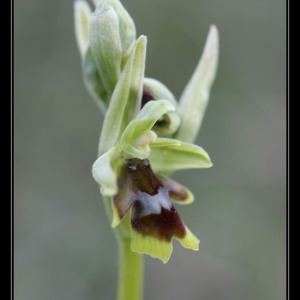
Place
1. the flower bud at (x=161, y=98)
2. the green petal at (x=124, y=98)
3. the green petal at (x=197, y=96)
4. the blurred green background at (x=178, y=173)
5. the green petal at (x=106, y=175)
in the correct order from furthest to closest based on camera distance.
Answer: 1. the blurred green background at (x=178, y=173)
2. the green petal at (x=197, y=96)
3. the flower bud at (x=161, y=98)
4. the green petal at (x=124, y=98)
5. the green petal at (x=106, y=175)

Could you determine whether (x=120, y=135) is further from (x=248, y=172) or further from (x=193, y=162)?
(x=248, y=172)

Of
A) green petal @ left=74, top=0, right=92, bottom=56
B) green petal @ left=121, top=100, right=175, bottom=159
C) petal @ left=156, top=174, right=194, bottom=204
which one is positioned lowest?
petal @ left=156, top=174, right=194, bottom=204

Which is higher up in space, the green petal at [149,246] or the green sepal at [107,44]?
the green sepal at [107,44]

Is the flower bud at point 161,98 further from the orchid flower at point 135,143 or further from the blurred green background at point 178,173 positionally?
the blurred green background at point 178,173

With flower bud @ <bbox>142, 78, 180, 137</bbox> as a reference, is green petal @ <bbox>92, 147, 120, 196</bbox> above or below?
below

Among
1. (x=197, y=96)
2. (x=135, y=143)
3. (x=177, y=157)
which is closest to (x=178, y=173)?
(x=197, y=96)

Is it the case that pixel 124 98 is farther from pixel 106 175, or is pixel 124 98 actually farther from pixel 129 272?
pixel 129 272

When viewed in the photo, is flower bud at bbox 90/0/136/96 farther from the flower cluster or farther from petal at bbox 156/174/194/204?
petal at bbox 156/174/194/204

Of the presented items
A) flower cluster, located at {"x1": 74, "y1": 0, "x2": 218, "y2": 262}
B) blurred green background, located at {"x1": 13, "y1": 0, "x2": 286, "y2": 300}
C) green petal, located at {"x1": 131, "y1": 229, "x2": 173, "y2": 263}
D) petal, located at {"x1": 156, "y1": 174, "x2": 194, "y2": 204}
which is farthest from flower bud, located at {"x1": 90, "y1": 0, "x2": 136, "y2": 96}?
blurred green background, located at {"x1": 13, "y1": 0, "x2": 286, "y2": 300}

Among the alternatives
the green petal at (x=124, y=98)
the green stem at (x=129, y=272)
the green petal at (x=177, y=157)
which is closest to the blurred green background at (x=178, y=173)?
the green stem at (x=129, y=272)
